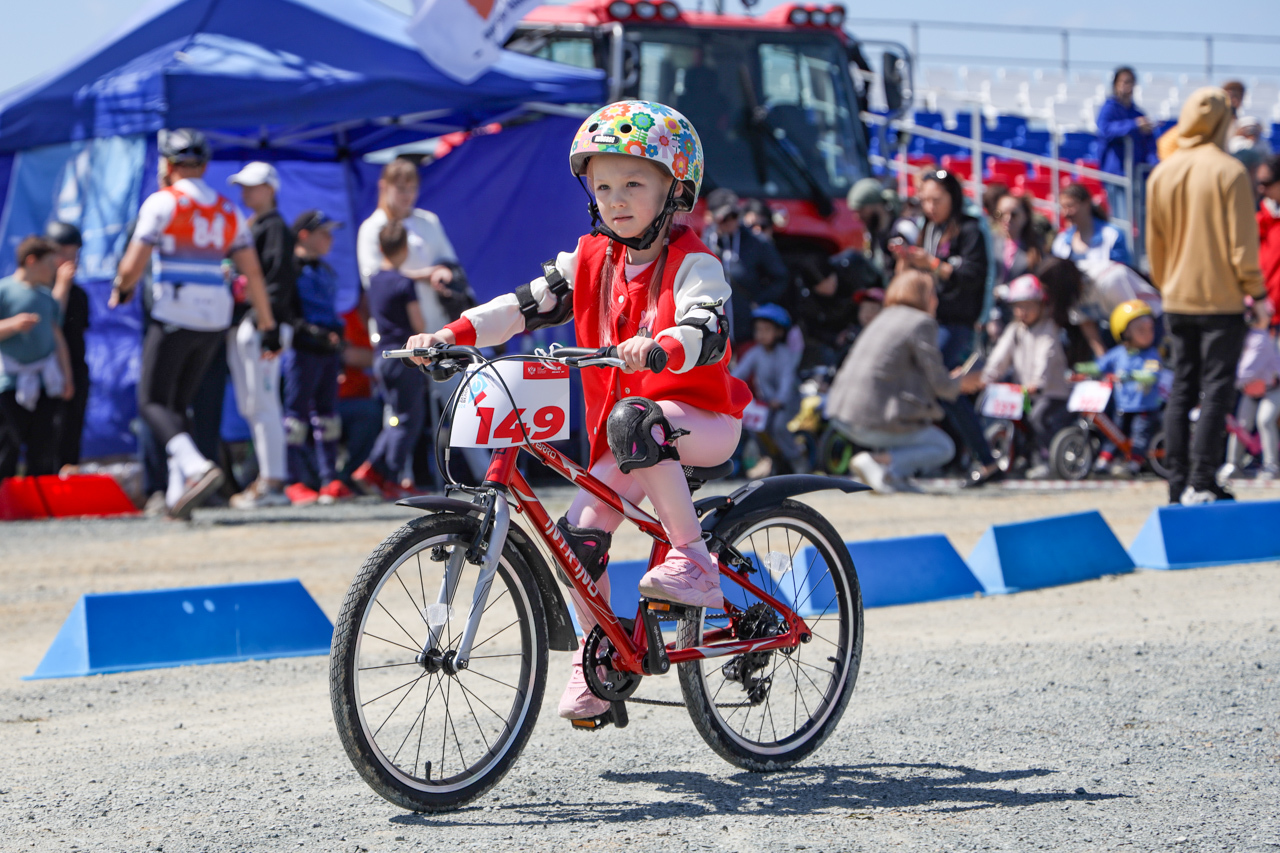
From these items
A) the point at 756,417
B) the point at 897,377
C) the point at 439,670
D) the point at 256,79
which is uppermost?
the point at 256,79

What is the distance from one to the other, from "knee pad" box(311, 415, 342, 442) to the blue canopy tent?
1588 millimetres

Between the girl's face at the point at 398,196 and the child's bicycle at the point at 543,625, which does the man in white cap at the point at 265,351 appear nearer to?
the girl's face at the point at 398,196

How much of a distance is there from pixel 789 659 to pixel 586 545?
76 cm

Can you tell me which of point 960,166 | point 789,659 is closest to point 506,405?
point 789,659

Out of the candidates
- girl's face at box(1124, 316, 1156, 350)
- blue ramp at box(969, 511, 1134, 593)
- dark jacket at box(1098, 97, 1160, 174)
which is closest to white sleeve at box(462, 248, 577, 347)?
blue ramp at box(969, 511, 1134, 593)

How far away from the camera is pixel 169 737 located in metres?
4.53

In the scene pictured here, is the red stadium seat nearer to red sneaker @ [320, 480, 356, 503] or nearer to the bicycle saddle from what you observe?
red sneaker @ [320, 480, 356, 503]

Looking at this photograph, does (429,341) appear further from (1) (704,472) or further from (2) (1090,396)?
(2) (1090,396)

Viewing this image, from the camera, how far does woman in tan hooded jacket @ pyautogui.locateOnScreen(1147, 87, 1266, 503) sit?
8.24m

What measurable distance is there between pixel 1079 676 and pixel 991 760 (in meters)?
1.16

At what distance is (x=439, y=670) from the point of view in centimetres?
365

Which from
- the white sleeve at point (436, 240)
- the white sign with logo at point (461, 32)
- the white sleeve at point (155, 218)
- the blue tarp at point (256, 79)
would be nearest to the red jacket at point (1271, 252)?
the blue tarp at point (256, 79)

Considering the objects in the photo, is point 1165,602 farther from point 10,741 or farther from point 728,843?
point 10,741

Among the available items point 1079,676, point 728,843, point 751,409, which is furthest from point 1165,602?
point 751,409
